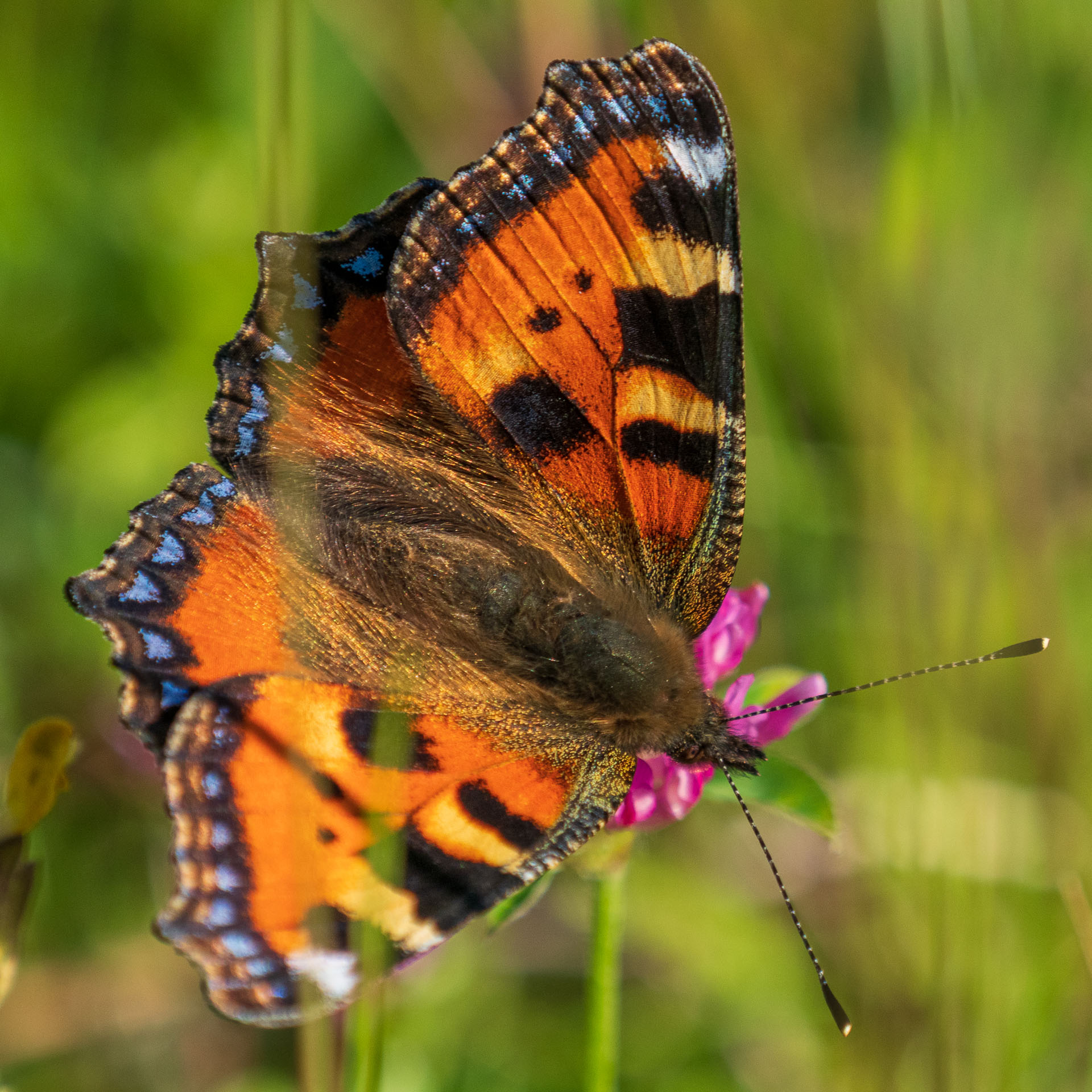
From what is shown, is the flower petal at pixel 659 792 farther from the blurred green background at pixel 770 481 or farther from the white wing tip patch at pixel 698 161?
the white wing tip patch at pixel 698 161

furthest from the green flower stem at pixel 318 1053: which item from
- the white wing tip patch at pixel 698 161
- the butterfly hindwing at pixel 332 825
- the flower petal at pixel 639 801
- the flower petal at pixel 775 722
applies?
the white wing tip patch at pixel 698 161

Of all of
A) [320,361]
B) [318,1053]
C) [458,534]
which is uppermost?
[320,361]

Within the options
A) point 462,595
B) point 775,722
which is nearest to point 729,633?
point 775,722

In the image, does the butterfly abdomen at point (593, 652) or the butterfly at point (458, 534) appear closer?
the butterfly at point (458, 534)

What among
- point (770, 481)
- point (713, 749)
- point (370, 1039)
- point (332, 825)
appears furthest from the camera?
point (770, 481)

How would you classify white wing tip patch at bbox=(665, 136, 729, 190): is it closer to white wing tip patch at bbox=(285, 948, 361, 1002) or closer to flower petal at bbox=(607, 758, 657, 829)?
flower petal at bbox=(607, 758, 657, 829)

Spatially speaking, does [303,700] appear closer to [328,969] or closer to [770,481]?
[328,969]

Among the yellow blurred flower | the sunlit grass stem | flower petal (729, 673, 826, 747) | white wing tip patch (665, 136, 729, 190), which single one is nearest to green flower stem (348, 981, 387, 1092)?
the sunlit grass stem
